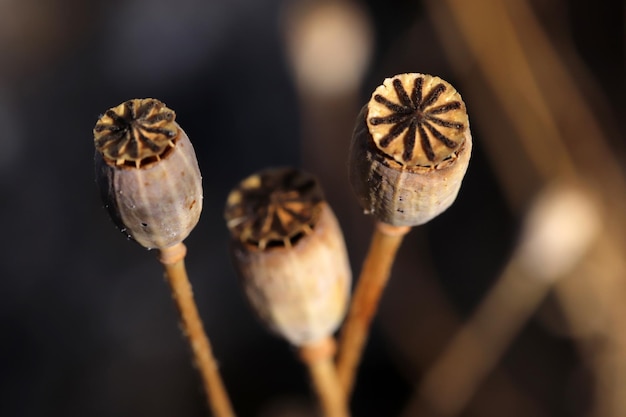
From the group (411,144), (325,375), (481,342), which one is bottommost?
(481,342)

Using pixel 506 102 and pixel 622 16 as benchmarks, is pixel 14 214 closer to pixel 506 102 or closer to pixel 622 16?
pixel 506 102

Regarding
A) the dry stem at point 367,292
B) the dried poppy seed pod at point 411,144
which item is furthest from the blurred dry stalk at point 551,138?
the dried poppy seed pod at point 411,144

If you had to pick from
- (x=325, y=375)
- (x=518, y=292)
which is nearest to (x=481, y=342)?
(x=518, y=292)

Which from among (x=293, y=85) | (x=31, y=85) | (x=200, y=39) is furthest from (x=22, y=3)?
(x=293, y=85)

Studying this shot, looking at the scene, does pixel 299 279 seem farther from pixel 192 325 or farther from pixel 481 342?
pixel 481 342

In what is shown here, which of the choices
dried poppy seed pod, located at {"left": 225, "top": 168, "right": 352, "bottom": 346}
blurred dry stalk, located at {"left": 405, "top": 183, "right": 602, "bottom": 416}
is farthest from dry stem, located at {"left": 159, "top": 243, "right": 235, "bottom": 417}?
blurred dry stalk, located at {"left": 405, "top": 183, "right": 602, "bottom": 416}

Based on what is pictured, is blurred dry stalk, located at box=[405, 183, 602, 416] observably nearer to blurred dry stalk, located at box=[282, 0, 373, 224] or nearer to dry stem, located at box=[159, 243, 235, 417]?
blurred dry stalk, located at box=[282, 0, 373, 224]
